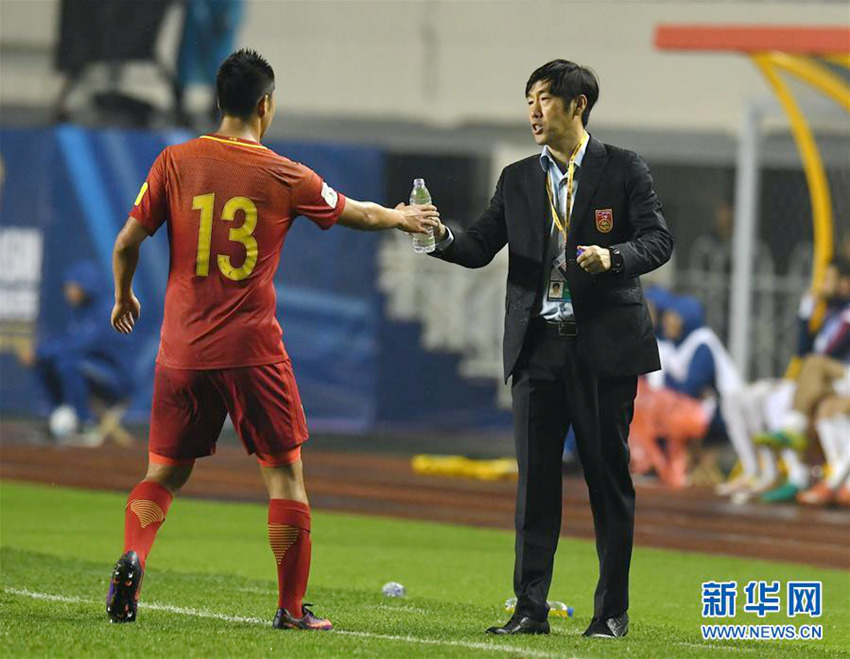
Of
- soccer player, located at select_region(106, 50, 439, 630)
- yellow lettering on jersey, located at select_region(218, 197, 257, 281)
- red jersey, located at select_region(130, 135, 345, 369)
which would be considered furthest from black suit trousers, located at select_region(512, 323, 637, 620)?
yellow lettering on jersey, located at select_region(218, 197, 257, 281)

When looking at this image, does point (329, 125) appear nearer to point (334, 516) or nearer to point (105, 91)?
point (105, 91)

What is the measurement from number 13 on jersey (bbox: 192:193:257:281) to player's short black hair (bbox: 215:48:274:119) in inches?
13.3

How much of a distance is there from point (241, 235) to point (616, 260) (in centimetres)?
138

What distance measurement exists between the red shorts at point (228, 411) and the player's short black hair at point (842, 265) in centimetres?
915

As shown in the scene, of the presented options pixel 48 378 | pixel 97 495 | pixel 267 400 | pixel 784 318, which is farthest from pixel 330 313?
pixel 267 400

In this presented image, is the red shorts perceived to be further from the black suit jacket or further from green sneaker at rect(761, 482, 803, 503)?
green sneaker at rect(761, 482, 803, 503)

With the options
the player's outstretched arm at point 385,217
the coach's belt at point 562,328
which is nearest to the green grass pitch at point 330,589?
the coach's belt at point 562,328

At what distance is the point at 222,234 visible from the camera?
21.9 ft

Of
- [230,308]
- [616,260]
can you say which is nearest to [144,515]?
[230,308]

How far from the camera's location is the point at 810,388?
15.1 m

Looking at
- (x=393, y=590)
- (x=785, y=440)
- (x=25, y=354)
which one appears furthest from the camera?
(x=25, y=354)

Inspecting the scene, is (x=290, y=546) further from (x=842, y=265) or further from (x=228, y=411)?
(x=842, y=265)

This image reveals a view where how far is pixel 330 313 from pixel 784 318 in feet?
18.4

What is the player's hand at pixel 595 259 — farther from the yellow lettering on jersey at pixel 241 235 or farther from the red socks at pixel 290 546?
the red socks at pixel 290 546
